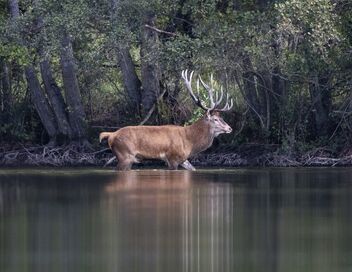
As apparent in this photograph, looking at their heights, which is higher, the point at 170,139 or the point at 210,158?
the point at 170,139

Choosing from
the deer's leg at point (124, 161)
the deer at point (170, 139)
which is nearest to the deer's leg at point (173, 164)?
the deer at point (170, 139)

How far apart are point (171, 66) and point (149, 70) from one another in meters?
1.82

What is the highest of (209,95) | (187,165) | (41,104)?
(209,95)

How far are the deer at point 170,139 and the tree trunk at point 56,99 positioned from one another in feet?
10.6

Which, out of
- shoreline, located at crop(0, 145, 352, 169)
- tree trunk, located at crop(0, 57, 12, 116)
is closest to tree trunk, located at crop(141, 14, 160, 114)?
shoreline, located at crop(0, 145, 352, 169)

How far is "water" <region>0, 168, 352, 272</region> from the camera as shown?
41.1 ft

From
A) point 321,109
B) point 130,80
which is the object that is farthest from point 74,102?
point 321,109

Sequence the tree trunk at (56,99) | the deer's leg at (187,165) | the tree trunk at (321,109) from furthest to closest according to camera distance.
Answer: the tree trunk at (56,99)
the tree trunk at (321,109)
the deer's leg at (187,165)

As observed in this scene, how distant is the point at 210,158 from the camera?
2730 cm

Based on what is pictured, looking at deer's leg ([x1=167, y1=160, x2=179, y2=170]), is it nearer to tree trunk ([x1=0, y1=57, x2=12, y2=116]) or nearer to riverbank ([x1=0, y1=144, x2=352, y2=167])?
riverbank ([x1=0, y1=144, x2=352, y2=167])

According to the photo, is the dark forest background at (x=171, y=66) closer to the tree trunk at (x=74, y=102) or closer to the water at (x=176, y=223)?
the tree trunk at (x=74, y=102)

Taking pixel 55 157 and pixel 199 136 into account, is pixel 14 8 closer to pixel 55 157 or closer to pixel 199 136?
pixel 55 157

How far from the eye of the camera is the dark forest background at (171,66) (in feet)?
83.7

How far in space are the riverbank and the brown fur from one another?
1541 millimetres
